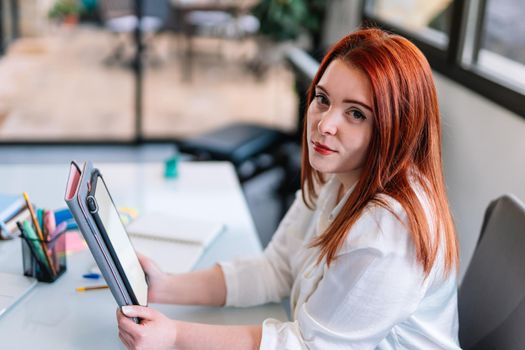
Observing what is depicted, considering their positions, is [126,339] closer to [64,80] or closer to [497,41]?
[497,41]

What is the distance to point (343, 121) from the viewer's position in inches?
43.5

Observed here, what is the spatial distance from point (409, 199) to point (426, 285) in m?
0.14

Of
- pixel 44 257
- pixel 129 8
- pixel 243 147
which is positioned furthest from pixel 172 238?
pixel 129 8

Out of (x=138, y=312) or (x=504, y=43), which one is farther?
(x=504, y=43)

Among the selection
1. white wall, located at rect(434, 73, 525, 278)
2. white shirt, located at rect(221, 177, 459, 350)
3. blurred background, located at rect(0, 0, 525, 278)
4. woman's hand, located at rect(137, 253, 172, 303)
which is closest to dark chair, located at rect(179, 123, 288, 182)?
blurred background, located at rect(0, 0, 525, 278)

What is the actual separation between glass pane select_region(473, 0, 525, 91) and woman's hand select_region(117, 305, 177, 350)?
1427mm

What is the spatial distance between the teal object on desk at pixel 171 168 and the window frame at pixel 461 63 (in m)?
0.75

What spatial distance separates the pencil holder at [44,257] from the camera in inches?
52.4

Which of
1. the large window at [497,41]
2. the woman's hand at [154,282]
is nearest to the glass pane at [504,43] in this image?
the large window at [497,41]

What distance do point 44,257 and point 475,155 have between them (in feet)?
4.91

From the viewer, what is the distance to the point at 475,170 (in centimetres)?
228

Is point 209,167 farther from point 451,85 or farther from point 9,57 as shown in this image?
point 9,57

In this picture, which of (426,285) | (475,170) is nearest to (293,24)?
(475,170)

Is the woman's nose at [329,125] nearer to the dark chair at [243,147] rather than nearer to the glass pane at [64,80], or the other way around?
the dark chair at [243,147]
